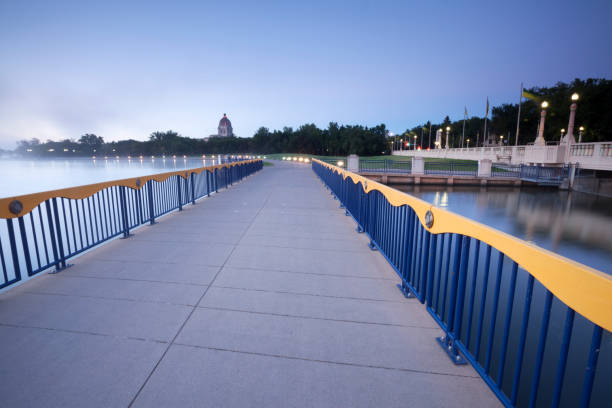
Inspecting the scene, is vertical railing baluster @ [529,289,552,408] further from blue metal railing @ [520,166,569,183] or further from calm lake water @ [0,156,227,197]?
calm lake water @ [0,156,227,197]

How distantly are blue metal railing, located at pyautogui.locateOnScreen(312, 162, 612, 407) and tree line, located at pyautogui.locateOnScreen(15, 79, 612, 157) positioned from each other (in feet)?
200

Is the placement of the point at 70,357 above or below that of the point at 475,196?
above

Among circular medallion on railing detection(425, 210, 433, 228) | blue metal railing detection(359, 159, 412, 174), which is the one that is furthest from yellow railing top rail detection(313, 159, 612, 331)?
blue metal railing detection(359, 159, 412, 174)

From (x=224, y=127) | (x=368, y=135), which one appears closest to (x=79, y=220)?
(x=368, y=135)

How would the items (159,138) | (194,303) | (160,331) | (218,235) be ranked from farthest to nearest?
1. (159,138)
2. (218,235)
3. (194,303)
4. (160,331)

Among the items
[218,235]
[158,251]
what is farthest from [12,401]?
[218,235]

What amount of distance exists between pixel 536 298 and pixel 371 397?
6735 mm

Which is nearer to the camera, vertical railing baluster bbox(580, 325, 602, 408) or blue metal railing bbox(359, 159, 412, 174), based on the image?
vertical railing baluster bbox(580, 325, 602, 408)

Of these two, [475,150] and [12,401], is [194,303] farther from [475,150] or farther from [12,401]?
[475,150]

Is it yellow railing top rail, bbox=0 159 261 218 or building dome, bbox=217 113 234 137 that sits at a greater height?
building dome, bbox=217 113 234 137

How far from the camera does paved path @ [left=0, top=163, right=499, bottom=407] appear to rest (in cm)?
242

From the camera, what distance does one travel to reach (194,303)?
375cm

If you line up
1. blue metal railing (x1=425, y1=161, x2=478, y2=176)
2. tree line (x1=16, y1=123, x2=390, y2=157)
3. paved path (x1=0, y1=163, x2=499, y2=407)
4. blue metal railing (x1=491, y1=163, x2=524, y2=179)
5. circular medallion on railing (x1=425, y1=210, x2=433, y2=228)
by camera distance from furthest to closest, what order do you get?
tree line (x1=16, y1=123, x2=390, y2=157), blue metal railing (x1=425, y1=161, x2=478, y2=176), blue metal railing (x1=491, y1=163, x2=524, y2=179), circular medallion on railing (x1=425, y1=210, x2=433, y2=228), paved path (x1=0, y1=163, x2=499, y2=407)

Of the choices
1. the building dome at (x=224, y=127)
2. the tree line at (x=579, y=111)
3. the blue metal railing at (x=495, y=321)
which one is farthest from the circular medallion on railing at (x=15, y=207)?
the building dome at (x=224, y=127)
